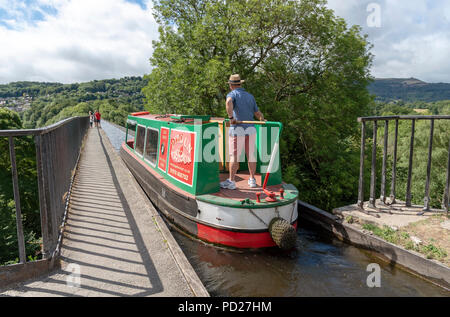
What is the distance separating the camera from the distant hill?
108m

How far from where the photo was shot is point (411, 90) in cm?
11962

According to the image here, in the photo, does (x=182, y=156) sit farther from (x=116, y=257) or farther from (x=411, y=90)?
(x=411, y=90)

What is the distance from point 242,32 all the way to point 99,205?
8.91 metres

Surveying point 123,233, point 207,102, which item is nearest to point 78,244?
point 123,233

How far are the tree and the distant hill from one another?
336 ft

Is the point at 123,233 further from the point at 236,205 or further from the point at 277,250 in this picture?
the point at 277,250

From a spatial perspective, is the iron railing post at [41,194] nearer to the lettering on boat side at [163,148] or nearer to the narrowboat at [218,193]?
the narrowboat at [218,193]

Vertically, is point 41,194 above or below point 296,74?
below

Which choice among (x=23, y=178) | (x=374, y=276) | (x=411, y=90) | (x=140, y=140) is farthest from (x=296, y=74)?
(x=411, y=90)

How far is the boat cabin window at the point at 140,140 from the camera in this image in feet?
30.4

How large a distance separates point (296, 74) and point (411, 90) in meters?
131

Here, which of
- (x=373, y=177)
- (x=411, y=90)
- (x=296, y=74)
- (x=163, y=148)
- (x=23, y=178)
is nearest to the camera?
(x=373, y=177)

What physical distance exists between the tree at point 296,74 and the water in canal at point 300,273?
677 centimetres
